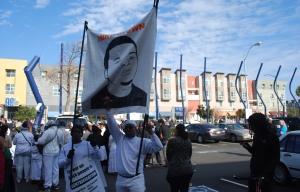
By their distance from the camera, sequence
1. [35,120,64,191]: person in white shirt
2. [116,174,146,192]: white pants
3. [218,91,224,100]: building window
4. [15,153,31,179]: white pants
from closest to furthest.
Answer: [116,174,146,192]: white pants < [35,120,64,191]: person in white shirt < [15,153,31,179]: white pants < [218,91,224,100]: building window

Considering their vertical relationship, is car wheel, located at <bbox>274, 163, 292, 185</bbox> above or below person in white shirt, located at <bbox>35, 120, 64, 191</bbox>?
below

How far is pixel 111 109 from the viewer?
12.7 feet

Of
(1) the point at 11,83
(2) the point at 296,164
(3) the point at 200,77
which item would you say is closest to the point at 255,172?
(2) the point at 296,164

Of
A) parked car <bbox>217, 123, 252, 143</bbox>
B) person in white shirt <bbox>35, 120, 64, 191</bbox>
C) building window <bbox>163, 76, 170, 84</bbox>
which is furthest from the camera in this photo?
building window <bbox>163, 76, 170, 84</bbox>

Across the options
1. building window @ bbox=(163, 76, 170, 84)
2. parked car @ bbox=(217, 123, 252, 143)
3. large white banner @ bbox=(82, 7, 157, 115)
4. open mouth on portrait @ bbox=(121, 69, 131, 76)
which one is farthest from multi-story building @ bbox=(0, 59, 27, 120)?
open mouth on portrait @ bbox=(121, 69, 131, 76)

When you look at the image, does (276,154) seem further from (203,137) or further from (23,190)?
(203,137)

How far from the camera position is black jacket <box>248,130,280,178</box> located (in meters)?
3.80

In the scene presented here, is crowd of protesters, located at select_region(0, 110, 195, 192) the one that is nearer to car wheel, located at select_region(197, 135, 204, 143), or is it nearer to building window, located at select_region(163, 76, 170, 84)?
car wheel, located at select_region(197, 135, 204, 143)

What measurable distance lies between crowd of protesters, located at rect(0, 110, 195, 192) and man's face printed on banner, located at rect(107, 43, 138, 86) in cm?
52

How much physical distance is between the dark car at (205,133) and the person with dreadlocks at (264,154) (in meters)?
16.3

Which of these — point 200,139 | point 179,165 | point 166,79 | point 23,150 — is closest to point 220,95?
point 166,79

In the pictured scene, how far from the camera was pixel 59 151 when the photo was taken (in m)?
7.55

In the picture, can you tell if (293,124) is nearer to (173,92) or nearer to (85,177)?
(85,177)

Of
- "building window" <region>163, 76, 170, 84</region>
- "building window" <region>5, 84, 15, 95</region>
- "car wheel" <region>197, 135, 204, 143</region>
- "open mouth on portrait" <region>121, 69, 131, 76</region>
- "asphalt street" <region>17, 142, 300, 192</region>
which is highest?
"building window" <region>163, 76, 170, 84</region>
